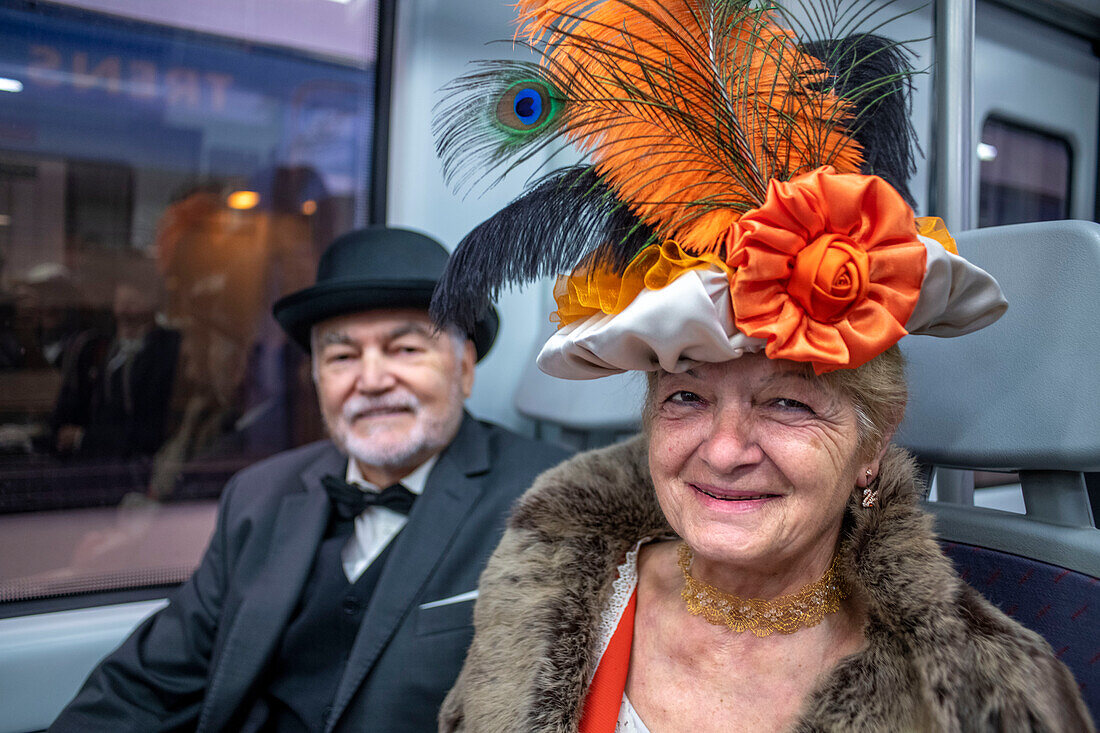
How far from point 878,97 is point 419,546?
1.39 m

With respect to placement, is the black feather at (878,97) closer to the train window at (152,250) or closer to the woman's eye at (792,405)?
the woman's eye at (792,405)

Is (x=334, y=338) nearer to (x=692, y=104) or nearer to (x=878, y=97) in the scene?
(x=692, y=104)

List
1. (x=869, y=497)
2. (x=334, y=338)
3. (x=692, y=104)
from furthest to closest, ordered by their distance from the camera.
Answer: (x=334, y=338) < (x=869, y=497) < (x=692, y=104)

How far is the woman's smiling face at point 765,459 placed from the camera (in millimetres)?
1097

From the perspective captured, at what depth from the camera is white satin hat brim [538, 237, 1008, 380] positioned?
100 cm

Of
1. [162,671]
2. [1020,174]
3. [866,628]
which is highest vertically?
[1020,174]

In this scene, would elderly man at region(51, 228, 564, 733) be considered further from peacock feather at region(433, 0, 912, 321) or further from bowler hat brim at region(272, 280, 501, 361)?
peacock feather at region(433, 0, 912, 321)

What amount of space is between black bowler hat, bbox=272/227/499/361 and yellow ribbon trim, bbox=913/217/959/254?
3.60 feet

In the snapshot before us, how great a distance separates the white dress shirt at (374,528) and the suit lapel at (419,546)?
0.09 m

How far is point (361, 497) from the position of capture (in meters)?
2.04

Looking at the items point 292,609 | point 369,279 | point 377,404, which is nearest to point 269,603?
point 292,609

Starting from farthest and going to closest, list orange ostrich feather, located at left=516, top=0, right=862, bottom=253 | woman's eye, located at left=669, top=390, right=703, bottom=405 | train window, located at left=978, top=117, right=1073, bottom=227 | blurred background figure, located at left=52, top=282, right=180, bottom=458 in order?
1. train window, located at left=978, top=117, right=1073, bottom=227
2. blurred background figure, located at left=52, top=282, right=180, bottom=458
3. woman's eye, located at left=669, top=390, right=703, bottom=405
4. orange ostrich feather, located at left=516, top=0, right=862, bottom=253

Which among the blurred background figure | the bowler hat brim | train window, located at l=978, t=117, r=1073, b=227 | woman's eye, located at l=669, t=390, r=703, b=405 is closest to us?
woman's eye, located at l=669, t=390, r=703, b=405

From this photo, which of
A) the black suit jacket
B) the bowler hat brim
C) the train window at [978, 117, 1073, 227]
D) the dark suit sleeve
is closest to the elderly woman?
the black suit jacket
